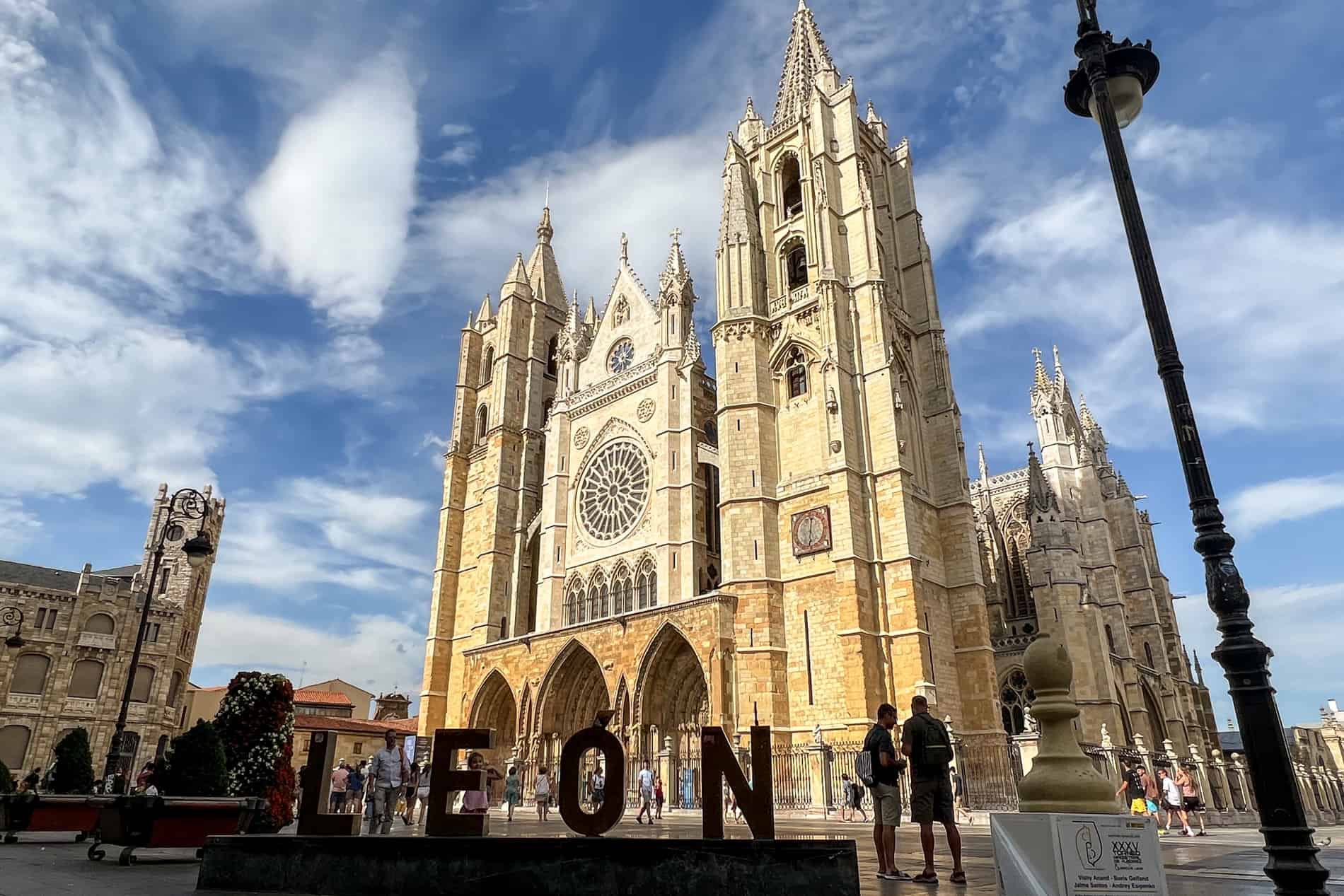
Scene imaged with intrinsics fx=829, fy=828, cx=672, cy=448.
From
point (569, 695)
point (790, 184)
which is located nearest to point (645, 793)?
point (569, 695)

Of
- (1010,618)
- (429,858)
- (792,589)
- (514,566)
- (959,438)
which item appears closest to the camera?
(429,858)

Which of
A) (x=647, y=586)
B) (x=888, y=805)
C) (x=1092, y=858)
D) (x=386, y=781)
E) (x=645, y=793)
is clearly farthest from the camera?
(x=647, y=586)

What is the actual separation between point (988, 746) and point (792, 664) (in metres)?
5.76

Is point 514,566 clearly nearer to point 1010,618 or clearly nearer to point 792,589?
point 792,589

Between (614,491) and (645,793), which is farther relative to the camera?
(614,491)

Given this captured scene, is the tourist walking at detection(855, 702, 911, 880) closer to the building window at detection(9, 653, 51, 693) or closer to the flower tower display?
the flower tower display

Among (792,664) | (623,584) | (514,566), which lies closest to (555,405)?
(514,566)

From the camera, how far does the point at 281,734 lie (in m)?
11.0

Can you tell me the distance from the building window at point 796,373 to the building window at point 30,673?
32918 millimetres

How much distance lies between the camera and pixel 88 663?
117ft

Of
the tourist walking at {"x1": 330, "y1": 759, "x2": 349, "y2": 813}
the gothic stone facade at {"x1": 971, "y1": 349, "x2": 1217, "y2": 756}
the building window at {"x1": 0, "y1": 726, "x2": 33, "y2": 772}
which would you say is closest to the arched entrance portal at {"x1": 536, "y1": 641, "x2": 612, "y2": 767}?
the tourist walking at {"x1": 330, "y1": 759, "x2": 349, "y2": 813}

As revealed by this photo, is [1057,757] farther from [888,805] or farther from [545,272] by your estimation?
[545,272]

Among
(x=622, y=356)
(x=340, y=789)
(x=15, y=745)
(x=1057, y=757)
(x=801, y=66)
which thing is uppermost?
(x=801, y=66)

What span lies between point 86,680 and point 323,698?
22920 mm
